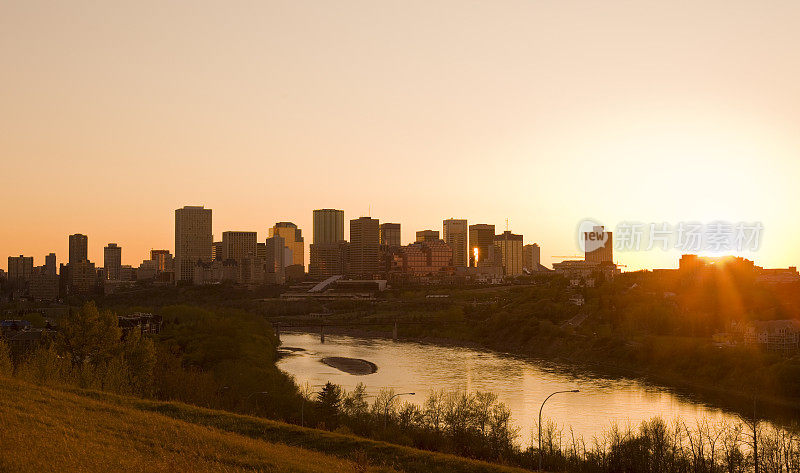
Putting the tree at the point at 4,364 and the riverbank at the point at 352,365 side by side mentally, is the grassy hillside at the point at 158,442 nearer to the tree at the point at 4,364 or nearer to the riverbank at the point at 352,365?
the tree at the point at 4,364

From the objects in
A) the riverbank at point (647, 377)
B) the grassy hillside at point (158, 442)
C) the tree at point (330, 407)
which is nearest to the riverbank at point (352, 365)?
the riverbank at point (647, 377)

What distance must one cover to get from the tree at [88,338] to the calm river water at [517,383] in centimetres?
2624

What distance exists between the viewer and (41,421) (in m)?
24.9

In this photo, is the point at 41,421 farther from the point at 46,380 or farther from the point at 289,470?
the point at 46,380

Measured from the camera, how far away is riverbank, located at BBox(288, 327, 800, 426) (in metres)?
71.6

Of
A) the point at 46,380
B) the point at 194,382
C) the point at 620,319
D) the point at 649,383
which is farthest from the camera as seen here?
the point at 620,319

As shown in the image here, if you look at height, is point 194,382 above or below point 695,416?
above

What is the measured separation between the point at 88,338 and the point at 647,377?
71137mm

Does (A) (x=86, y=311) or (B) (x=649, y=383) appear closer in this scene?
(A) (x=86, y=311)

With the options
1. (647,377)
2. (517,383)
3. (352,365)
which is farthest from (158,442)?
(647,377)

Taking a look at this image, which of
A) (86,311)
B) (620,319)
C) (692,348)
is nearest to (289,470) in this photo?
(86,311)

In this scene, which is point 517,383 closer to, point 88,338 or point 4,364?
point 88,338

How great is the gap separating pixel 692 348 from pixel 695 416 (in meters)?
32.4

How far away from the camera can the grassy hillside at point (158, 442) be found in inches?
792
